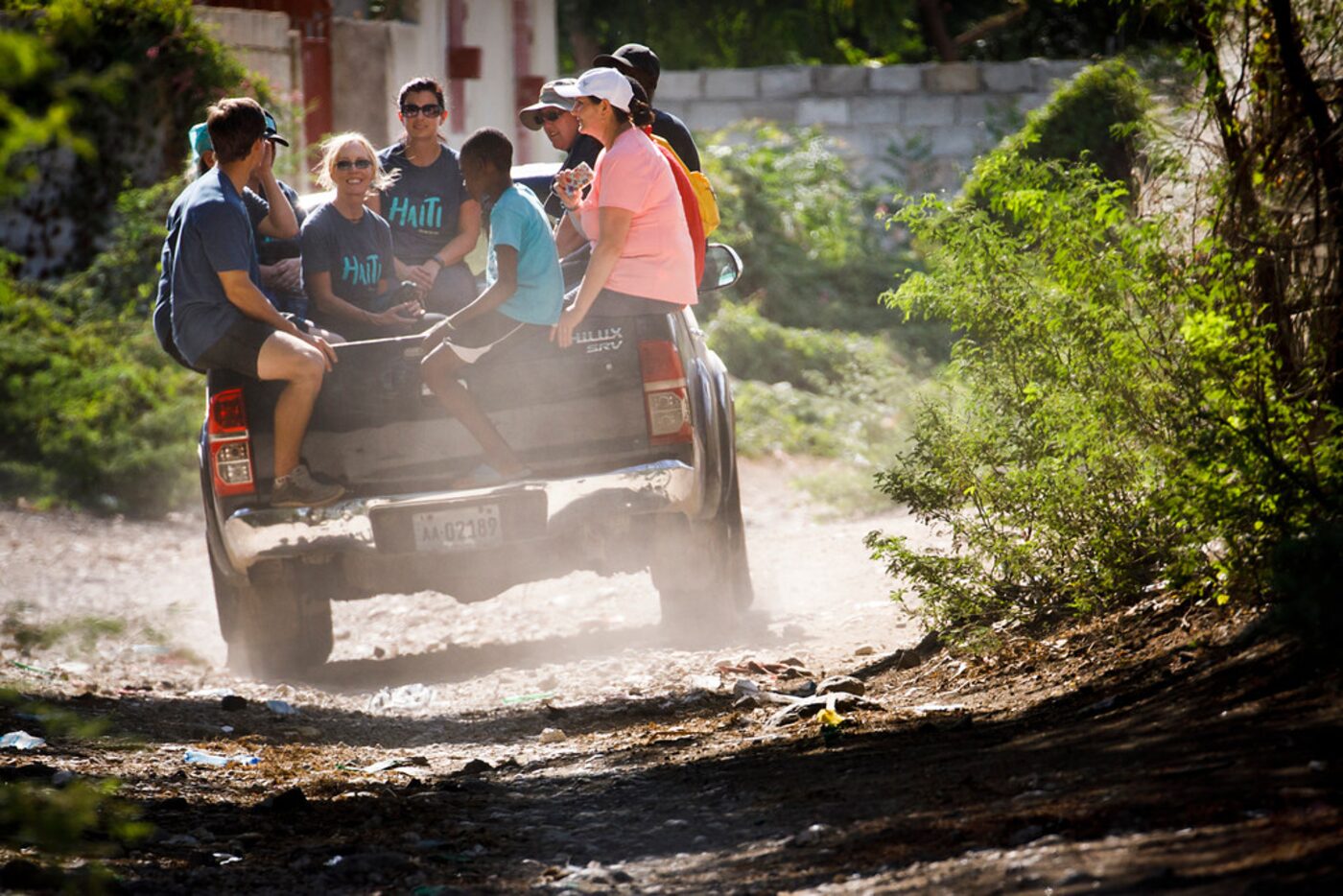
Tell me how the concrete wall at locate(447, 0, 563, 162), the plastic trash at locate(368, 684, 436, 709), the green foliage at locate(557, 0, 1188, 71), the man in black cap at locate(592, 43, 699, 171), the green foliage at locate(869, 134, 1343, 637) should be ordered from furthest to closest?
the green foliage at locate(557, 0, 1188, 71), the concrete wall at locate(447, 0, 563, 162), the man in black cap at locate(592, 43, 699, 171), the plastic trash at locate(368, 684, 436, 709), the green foliage at locate(869, 134, 1343, 637)

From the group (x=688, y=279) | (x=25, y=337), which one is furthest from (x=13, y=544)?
(x=688, y=279)

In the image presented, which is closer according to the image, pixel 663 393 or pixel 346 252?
pixel 663 393

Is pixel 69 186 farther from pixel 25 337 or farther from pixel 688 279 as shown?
pixel 688 279

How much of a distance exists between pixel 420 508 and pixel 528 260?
108 centimetres

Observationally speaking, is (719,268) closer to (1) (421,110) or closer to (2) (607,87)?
(2) (607,87)

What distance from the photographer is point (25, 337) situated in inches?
513

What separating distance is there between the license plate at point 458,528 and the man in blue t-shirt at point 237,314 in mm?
363

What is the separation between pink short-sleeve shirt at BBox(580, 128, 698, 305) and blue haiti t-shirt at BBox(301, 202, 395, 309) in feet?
3.32

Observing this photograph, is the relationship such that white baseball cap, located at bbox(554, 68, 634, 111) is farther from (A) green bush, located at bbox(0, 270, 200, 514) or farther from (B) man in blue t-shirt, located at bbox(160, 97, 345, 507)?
(A) green bush, located at bbox(0, 270, 200, 514)

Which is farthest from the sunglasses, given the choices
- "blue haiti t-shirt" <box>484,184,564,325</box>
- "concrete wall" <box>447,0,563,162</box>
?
"concrete wall" <box>447,0,563,162</box>

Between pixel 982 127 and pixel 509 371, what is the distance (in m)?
14.8

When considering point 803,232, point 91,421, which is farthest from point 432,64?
point 91,421

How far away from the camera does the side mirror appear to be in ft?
24.6

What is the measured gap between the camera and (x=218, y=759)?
5527 millimetres
